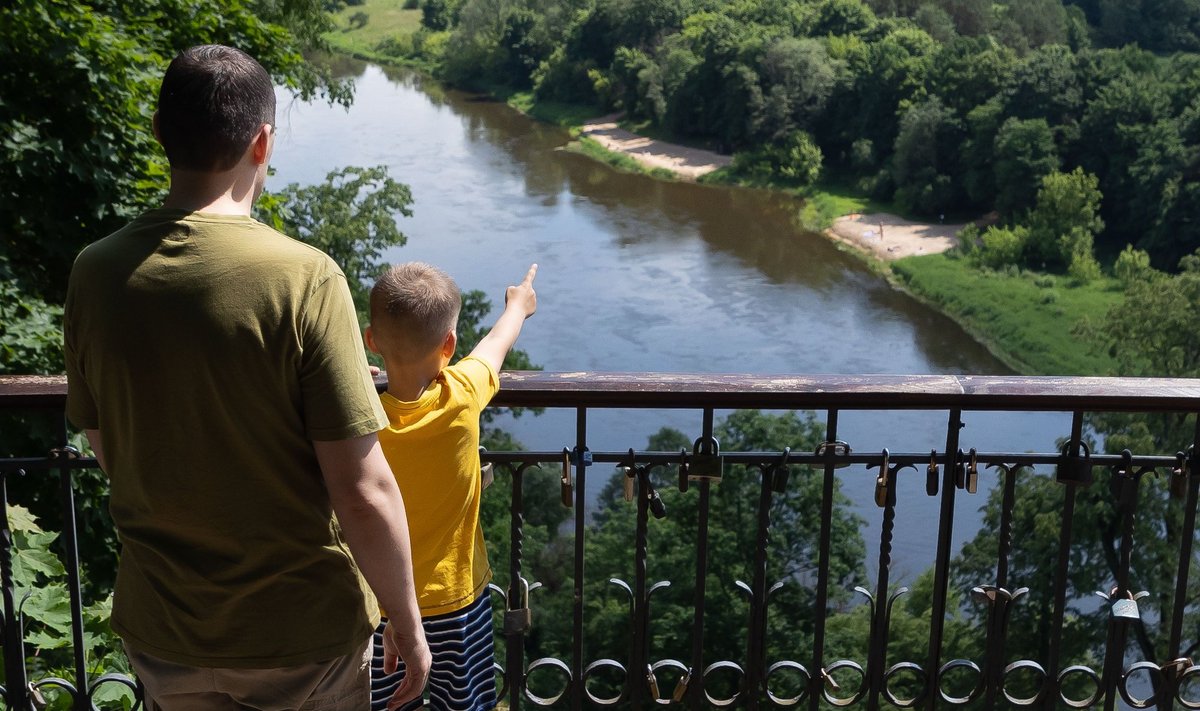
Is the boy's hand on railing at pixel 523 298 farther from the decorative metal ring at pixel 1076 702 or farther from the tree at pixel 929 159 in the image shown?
the tree at pixel 929 159

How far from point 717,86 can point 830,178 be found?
7.37m

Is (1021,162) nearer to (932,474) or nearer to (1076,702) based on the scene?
(1076,702)

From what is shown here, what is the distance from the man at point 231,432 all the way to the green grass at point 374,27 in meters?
69.2

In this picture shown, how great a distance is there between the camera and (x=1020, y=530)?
1502cm

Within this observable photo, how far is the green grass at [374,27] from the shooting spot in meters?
70.0

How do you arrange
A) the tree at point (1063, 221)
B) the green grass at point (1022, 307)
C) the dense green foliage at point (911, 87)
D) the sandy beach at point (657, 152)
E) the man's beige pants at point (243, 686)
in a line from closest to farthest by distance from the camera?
the man's beige pants at point (243, 686) → the green grass at point (1022, 307) → the tree at point (1063, 221) → the dense green foliage at point (911, 87) → the sandy beach at point (657, 152)

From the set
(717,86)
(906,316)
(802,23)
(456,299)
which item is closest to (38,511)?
(456,299)

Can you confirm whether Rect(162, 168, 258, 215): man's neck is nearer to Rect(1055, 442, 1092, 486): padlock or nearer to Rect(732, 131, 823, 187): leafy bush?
Rect(1055, 442, 1092, 486): padlock

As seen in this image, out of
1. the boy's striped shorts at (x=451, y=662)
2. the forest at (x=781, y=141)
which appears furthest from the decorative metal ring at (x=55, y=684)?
the boy's striped shorts at (x=451, y=662)

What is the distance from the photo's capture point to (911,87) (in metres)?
47.9

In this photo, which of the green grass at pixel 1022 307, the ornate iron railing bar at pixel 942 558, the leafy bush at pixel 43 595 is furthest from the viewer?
the green grass at pixel 1022 307

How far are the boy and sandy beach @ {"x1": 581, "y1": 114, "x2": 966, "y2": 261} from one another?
119 ft

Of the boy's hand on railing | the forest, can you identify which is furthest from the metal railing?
the forest

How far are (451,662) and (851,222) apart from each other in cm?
4056
